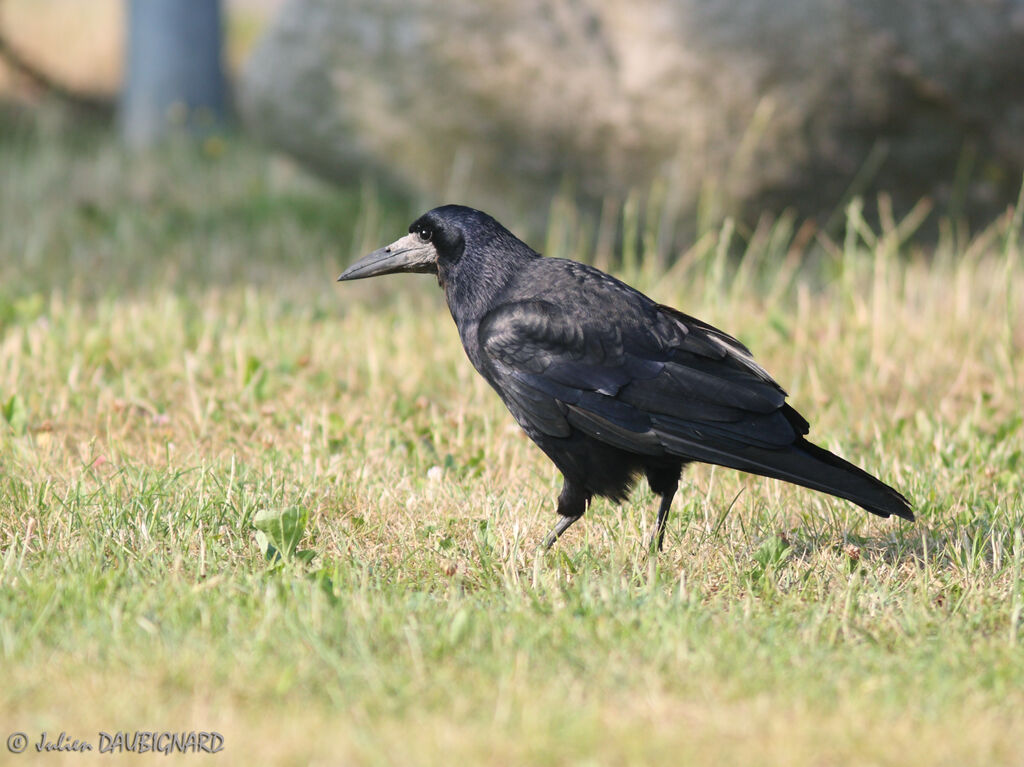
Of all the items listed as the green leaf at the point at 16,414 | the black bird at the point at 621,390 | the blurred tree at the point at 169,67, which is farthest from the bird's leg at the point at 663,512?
the blurred tree at the point at 169,67

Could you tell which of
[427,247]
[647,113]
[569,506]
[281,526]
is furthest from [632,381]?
[647,113]

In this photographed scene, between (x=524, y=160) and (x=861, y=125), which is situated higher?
(x=861, y=125)

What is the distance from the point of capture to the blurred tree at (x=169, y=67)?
9227 millimetres

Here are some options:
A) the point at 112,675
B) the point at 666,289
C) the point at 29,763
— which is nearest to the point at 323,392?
the point at 666,289

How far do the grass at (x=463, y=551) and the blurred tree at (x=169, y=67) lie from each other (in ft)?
11.2

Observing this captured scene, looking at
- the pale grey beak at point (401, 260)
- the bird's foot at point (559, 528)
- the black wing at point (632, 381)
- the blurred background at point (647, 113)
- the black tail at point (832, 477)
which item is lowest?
the bird's foot at point (559, 528)

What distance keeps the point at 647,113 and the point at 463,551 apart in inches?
156

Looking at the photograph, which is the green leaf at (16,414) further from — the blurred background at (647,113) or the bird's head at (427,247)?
the blurred background at (647,113)

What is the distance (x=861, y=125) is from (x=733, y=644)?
4.63 meters

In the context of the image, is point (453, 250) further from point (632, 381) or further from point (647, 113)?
point (647, 113)

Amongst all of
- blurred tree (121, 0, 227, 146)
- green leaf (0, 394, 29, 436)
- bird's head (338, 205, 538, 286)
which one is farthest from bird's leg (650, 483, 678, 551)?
blurred tree (121, 0, 227, 146)

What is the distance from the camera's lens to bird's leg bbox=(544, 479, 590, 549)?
3301 mm

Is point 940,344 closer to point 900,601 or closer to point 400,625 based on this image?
point 900,601

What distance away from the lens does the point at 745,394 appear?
3162 millimetres
